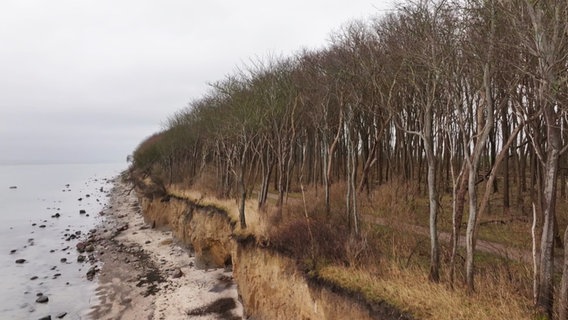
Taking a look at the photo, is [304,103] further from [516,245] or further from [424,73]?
[516,245]

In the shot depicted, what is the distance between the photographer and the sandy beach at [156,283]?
16.8 metres

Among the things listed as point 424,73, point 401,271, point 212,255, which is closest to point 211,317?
point 212,255

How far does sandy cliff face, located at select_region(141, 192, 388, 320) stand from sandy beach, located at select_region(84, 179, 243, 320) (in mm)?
1190

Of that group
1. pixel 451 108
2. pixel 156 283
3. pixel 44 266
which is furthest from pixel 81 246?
pixel 451 108

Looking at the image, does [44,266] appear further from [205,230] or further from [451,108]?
[451,108]

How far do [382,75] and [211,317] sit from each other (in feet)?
39.8

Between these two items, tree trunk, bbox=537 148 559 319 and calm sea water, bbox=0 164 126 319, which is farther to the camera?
calm sea water, bbox=0 164 126 319

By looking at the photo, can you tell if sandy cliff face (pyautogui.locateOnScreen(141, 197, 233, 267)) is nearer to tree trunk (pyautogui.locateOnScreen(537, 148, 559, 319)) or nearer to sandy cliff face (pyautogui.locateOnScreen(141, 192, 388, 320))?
sandy cliff face (pyautogui.locateOnScreen(141, 192, 388, 320))

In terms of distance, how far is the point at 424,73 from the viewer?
980cm

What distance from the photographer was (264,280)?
1383 cm

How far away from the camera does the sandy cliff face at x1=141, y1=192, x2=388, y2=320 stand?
9695mm

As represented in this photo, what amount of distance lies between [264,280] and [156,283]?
1016 cm

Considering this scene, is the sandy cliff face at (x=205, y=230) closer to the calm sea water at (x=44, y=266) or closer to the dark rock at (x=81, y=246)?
the calm sea water at (x=44, y=266)

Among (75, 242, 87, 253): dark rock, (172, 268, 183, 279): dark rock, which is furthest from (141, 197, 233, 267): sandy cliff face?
(75, 242, 87, 253): dark rock
